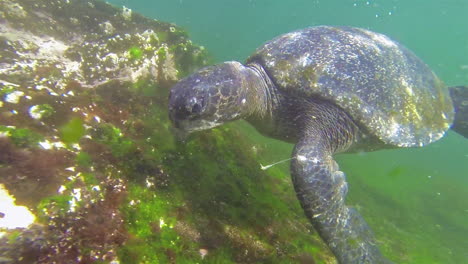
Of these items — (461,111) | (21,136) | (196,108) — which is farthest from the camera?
(461,111)

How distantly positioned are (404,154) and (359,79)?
35.0m

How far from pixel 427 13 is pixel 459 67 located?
Result: 39.0 meters

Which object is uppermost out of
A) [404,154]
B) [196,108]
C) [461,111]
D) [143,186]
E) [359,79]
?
[196,108]

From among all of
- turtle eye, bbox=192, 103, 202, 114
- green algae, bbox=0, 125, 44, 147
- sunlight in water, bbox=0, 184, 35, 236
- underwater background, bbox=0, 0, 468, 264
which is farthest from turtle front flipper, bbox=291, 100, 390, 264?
green algae, bbox=0, 125, 44, 147

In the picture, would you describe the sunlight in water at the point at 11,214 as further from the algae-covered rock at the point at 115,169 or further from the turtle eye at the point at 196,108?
the turtle eye at the point at 196,108

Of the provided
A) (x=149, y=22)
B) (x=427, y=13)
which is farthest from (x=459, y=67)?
(x=149, y=22)

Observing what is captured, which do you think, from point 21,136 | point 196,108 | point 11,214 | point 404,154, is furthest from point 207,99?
point 404,154

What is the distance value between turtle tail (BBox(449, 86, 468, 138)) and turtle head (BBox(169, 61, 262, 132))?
6085mm

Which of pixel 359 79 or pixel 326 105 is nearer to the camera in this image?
pixel 326 105

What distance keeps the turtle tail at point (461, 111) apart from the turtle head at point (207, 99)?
608 cm

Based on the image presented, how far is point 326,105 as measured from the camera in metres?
4.68

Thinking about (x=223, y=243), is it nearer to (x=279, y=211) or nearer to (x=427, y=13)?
(x=279, y=211)

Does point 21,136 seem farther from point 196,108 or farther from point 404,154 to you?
point 404,154

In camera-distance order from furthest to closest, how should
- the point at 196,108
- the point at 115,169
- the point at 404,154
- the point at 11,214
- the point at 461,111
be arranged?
the point at 404,154, the point at 461,111, the point at 196,108, the point at 115,169, the point at 11,214
